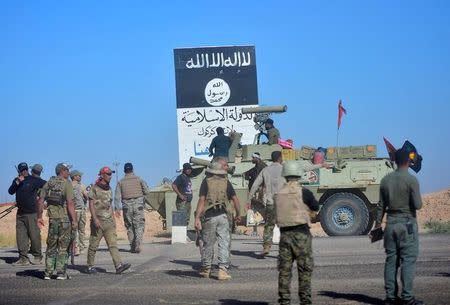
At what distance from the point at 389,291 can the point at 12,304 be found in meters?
4.50

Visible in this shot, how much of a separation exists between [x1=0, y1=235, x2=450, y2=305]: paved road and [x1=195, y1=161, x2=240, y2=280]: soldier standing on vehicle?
38 centimetres

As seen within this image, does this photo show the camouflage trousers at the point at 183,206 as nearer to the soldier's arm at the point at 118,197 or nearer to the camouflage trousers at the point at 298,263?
the soldier's arm at the point at 118,197

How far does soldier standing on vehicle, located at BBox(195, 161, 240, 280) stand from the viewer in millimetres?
12047

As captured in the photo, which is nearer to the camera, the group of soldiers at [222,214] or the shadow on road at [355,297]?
the group of soldiers at [222,214]

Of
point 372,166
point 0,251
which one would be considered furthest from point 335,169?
point 0,251

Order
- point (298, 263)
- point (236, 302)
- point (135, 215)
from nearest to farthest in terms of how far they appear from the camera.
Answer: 1. point (298, 263)
2. point (236, 302)
3. point (135, 215)

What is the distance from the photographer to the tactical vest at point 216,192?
1210cm

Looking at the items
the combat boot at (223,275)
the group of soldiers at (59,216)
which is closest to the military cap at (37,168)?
the group of soldiers at (59,216)

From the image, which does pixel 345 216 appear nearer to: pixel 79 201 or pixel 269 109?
pixel 269 109

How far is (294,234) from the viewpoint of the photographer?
890 cm

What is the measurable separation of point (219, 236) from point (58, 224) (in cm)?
264

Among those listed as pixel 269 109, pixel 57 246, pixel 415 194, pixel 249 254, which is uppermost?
pixel 269 109

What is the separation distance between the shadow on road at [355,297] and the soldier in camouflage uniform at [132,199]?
7.31m

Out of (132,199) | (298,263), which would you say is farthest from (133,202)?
(298,263)
